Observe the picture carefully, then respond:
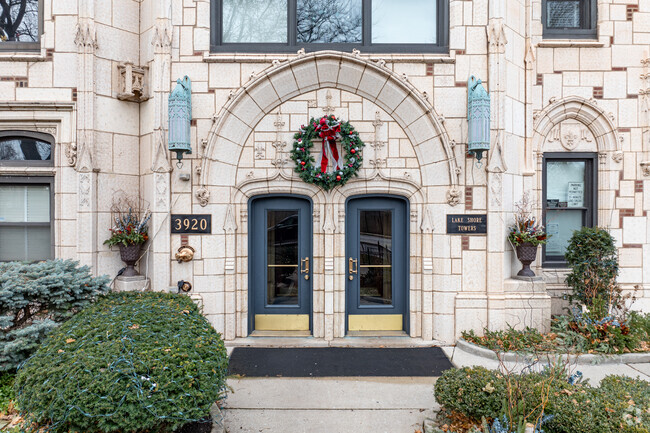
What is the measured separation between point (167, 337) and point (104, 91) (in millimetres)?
5024

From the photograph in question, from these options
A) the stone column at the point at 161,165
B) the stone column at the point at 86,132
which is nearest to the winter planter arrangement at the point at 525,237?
the stone column at the point at 161,165

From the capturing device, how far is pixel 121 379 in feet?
10.1

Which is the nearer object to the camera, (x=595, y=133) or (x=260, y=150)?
(x=260, y=150)

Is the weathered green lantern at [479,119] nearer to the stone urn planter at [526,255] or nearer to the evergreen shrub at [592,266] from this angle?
the stone urn planter at [526,255]

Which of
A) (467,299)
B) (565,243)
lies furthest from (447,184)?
(565,243)

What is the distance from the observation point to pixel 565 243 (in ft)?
25.2

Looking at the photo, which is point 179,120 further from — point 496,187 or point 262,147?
point 496,187

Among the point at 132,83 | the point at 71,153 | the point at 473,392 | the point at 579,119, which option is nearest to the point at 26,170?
the point at 71,153

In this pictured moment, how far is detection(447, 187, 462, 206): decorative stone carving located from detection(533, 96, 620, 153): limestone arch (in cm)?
224

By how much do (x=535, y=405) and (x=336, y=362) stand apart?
295 centimetres

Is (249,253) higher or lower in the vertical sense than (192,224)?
lower

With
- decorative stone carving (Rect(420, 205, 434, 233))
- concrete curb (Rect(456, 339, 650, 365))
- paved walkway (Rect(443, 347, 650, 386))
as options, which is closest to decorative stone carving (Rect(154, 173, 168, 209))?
decorative stone carving (Rect(420, 205, 434, 233))

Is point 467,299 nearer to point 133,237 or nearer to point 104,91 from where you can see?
point 133,237

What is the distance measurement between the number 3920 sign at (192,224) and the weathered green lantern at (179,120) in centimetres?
113
